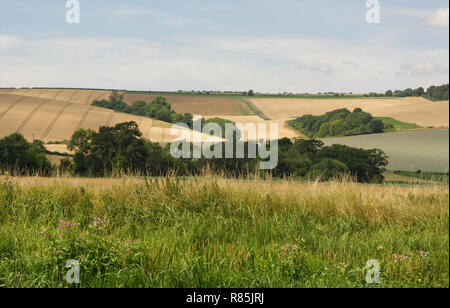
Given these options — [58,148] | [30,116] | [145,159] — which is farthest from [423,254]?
[30,116]

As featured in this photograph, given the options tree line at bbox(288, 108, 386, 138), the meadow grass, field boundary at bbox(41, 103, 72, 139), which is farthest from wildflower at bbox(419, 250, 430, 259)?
tree line at bbox(288, 108, 386, 138)

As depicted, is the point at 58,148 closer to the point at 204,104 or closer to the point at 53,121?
the point at 53,121

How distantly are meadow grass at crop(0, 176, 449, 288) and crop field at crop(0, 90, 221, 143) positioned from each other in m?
12.7

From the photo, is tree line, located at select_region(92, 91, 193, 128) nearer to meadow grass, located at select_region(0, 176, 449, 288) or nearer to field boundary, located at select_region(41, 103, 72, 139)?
field boundary, located at select_region(41, 103, 72, 139)

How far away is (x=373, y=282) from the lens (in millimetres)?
5426

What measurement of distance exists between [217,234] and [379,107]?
116 ft

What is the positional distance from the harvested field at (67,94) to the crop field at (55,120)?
1.42 meters

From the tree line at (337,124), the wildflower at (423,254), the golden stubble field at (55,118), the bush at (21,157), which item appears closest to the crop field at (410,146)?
the tree line at (337,124)

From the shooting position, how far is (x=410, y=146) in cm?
2742

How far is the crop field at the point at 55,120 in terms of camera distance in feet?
74.0

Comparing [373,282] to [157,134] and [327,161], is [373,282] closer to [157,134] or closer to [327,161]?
[327,161]

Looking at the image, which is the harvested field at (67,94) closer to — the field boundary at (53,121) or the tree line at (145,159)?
the field boundary at (53,121)

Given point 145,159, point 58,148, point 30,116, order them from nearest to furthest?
point 145,159, point 58,148, point 30,116
